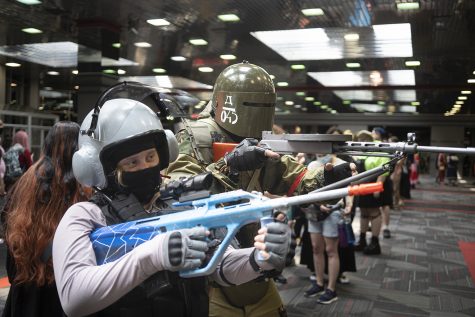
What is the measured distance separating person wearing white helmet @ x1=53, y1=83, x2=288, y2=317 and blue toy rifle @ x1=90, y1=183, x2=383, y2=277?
0.04m

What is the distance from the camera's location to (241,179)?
2.02 m

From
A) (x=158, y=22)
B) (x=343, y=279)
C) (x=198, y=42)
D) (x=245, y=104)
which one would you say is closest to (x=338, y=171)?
(x=245, y=104)

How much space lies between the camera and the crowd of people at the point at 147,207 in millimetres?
1062

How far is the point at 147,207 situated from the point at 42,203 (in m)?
0.98

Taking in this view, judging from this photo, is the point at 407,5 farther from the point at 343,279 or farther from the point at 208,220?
the point at 208,220

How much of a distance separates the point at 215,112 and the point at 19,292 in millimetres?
1177

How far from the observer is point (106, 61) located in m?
9.62

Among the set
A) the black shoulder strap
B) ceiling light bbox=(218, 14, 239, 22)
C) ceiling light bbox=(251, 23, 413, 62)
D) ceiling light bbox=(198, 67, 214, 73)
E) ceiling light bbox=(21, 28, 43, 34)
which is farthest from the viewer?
ceiling light bbox=(198, 67, 214, 73)

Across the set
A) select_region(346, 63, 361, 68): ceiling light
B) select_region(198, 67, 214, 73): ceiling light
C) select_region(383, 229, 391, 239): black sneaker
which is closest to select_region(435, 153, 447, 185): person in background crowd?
select_region(346, 63, 361, 68): ceiling light

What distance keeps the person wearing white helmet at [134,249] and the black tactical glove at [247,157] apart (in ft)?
0.74

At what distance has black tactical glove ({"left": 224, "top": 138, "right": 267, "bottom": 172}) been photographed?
152 centimetres

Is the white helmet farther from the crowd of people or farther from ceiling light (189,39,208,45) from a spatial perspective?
ceiling light (189,39,208,45)

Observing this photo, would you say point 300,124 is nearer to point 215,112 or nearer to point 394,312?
point 394,312

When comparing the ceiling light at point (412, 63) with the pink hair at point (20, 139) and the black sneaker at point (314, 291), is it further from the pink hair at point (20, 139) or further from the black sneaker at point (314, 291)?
the pink hair at point (20, 139)
